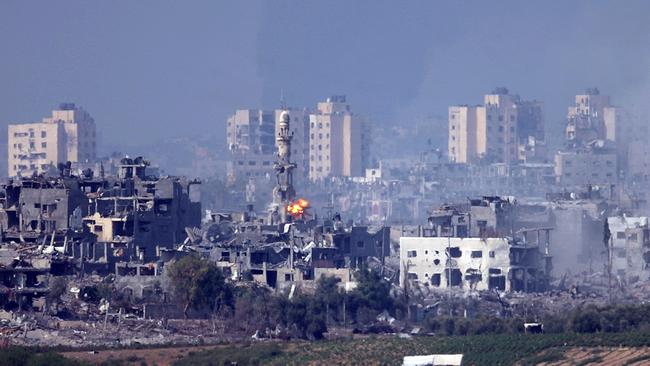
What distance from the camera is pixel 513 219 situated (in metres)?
82.5

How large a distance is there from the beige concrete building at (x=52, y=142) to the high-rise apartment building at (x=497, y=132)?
18189 mm

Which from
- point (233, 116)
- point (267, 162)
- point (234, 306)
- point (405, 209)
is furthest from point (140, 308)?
point (233, 116)

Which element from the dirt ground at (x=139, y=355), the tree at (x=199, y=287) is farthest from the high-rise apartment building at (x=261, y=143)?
the dirt ground at (x=139, y=355)

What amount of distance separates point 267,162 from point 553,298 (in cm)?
5805

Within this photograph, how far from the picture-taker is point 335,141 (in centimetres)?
→ 13112


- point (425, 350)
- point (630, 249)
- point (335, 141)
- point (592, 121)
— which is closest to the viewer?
point (425, 350)

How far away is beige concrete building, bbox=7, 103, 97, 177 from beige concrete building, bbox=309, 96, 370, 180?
10789 millimetres

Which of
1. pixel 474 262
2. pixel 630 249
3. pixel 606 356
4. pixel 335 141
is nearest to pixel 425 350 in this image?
pixel 606 356

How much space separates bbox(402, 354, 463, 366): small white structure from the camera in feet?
173

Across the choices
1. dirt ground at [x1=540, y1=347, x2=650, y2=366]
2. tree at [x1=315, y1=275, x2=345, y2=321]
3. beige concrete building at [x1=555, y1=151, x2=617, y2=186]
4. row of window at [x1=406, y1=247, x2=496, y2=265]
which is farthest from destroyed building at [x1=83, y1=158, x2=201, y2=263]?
beige concrete building at [x1=555, y1=151, x2=617, y2=186]

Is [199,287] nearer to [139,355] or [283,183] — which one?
[139,355]

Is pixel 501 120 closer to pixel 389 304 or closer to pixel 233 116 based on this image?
pixel 233 116

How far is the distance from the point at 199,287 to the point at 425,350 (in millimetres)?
9602

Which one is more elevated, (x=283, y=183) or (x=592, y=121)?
(x=592, y=121)
